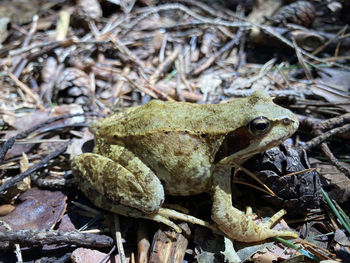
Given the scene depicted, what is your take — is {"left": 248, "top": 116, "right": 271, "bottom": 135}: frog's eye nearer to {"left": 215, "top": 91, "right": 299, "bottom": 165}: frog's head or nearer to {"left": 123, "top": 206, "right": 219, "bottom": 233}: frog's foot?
{"left": 215, "top": 91, "right": 299, "bottom": 165}: frog's head

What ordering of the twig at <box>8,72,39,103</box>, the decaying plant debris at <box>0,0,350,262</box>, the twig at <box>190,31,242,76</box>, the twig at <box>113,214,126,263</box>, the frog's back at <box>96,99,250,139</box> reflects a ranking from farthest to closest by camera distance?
the twig at <box>190,31,242,76</box> < the twig at <box>8,72,39,103</box> < the frog's back at <box>96,99,250,139</box> < the decaying plant debris at <box>0,0,350,262</box> < the twig at <box>113,214,126,263</box>

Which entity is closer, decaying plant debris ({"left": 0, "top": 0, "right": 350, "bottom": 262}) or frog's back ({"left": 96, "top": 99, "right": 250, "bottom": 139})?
decaying plant debris ({"left": 0, "top": 0, "right": 350, "bottom": 262})

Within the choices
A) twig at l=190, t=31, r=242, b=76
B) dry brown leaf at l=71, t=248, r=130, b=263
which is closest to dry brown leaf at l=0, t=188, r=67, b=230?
dry brown leaf at l=71, t=248, r=130, b=263

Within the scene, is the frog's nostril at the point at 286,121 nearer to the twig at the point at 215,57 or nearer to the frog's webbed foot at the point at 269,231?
the frog's webbed foot at the point at 269,231

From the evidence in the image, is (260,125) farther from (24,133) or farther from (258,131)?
(24,133)

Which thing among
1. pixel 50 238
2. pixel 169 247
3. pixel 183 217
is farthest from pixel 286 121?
pixel 50 238

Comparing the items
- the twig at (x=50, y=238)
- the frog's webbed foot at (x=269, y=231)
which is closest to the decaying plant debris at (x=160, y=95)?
the twig at (x=50, y=238)

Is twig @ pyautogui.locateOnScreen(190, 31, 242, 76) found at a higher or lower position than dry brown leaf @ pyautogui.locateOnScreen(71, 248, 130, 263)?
higher
